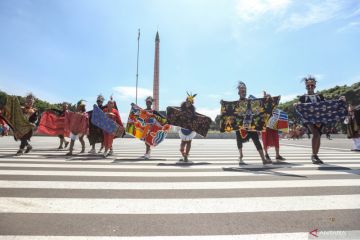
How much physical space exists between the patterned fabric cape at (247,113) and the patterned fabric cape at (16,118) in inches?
234

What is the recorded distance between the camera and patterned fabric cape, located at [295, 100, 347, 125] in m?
7.84

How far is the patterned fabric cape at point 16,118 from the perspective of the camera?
9.18m

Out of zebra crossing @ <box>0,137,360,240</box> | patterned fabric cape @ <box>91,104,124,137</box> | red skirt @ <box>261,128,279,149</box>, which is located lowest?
zebra crossing @ <box>0,137,360,240</box>

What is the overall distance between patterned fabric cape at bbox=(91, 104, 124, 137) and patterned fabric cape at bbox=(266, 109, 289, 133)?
461 cm

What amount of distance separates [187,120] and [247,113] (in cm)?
170

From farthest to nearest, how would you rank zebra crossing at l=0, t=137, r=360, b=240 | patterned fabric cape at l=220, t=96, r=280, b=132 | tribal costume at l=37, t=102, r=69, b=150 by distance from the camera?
tribal costume at l=37, t=102, r=69, b=150, patterned fabric cape at l=220, t=96, r=280, b=132, zebra crossing at l=0, t=137, r=360, b=240

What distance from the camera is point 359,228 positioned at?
267 cm

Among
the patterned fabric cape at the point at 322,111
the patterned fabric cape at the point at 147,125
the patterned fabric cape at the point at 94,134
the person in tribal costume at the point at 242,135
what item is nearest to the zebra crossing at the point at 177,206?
the person in tribal costume at the point at 242,135

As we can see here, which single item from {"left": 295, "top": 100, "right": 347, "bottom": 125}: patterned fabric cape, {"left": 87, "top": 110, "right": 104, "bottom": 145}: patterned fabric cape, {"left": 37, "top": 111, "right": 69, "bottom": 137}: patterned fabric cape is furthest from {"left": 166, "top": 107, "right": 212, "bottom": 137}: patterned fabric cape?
{"left": 37, "top": 111, "right": 69, "bottom": 137}: patterned fabric cape

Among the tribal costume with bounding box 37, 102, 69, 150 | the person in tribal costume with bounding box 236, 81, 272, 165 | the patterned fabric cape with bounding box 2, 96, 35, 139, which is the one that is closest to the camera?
the person in tribal costume with bounding box 236, 81, 272, 165

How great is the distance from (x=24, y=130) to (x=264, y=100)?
713 centimetres

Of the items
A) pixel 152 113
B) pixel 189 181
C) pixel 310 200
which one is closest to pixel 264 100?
Answer: pixel 152 113

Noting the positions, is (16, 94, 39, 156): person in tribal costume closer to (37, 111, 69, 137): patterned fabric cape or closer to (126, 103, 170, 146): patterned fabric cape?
(126, 103, 170, 146): patterned fabric cape

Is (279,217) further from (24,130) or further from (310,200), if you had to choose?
(24,130)
